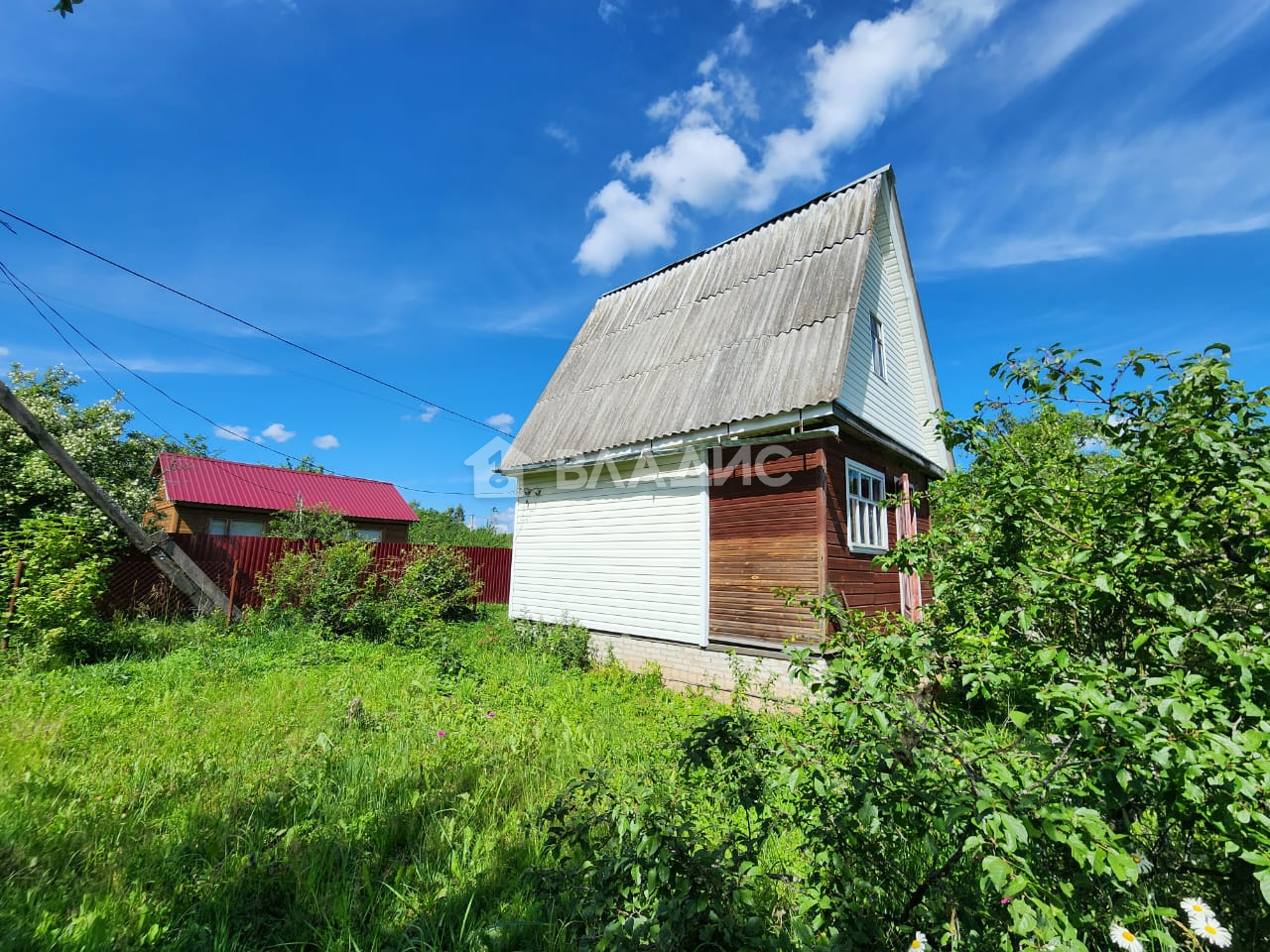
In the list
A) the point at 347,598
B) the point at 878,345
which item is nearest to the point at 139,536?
the point at 347,598

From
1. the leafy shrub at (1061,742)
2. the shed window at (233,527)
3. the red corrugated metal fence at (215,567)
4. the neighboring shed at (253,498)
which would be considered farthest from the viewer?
the shed window at (233,527)

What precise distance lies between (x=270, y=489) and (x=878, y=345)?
2365 centimetres

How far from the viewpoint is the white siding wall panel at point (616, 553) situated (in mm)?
8336

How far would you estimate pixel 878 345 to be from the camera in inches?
367

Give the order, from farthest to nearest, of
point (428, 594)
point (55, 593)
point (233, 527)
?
point (233, 527)
point (428, 594)
point (55, 593)

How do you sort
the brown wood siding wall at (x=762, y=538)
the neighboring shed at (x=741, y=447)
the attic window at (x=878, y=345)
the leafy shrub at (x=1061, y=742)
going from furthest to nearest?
the attic window at (x=878, y=345) → the neighboring shed at (x=741, y=447) → the brown wood siding wall at (x=762, y=538) → the leafy shrub at (x=1061, y=742)

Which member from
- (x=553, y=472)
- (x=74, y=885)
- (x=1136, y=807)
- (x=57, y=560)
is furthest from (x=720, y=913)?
(x=57, y=560)

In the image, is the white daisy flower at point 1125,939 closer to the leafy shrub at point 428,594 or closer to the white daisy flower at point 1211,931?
the white daisy flower at point 1211,931

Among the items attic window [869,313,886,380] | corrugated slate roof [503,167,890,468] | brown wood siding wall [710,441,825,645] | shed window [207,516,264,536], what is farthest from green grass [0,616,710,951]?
shed window [207,516,264,536]

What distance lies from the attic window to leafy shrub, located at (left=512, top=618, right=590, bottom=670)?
6.99 meters

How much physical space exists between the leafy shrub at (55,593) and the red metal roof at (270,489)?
1025 cm

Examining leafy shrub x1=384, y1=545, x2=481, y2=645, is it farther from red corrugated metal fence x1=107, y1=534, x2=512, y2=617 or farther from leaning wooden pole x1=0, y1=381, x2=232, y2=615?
leaning wooden pole x1=0, y1=381, x2=232, y2=615

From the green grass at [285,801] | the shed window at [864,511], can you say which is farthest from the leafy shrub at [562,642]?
the shed window at [864,511]

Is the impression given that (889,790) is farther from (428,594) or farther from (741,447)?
(428,594)
